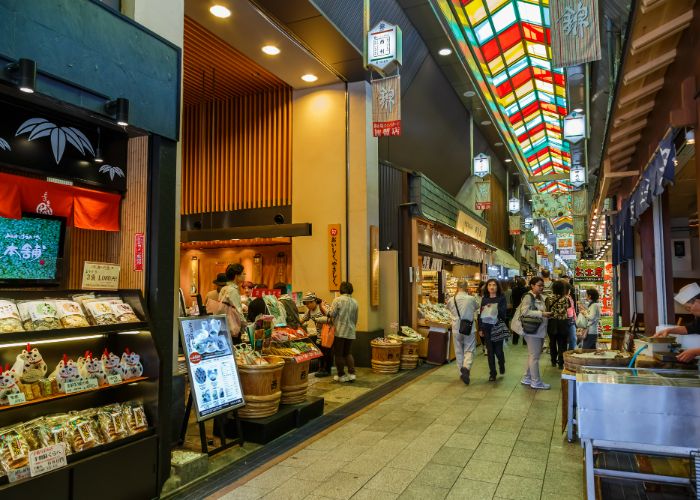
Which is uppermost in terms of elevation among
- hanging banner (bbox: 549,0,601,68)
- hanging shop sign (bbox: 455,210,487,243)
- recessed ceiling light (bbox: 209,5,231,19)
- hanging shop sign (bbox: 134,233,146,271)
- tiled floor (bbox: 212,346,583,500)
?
recessed ceiling light (bbox: 209,5,231,19)

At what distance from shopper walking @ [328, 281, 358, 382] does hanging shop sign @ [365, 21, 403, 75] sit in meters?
3.49

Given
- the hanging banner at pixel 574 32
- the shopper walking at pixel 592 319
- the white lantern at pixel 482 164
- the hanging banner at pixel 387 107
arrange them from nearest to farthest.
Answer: the hanging banner at pixel 574 32, the hanging banner at pixel 387 107, the shopper walking at pixel 592 319, the white lantern at pixel 482 164

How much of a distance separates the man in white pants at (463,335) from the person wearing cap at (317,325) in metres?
2.26

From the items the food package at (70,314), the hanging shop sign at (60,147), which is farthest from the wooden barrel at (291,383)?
the hanging shop sign at (60,147)

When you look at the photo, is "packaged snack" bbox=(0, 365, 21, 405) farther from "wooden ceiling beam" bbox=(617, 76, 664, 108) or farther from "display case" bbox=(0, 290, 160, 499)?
"wooden ceiling beam" bbox=(617, 76, 664, 108)

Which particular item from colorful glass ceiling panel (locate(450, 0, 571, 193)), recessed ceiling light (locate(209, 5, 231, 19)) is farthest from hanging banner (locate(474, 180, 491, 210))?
recessed ceiling light (locate(209, 5, 231, 19))

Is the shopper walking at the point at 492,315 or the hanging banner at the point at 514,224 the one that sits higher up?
the hanging banner at the point at 514,224

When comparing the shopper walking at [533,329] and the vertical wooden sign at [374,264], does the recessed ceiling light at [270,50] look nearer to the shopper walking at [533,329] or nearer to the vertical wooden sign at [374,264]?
the vertical wooden sign at [374,264]

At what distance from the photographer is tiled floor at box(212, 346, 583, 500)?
3988mm

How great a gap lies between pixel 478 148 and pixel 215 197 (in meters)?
12.6

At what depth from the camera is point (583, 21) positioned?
485 centimetres

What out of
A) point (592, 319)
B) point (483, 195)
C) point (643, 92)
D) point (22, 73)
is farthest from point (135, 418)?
point (483, 195)

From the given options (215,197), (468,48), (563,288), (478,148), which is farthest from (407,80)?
(478,148)

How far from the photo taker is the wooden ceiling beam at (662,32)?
4.17 meters
